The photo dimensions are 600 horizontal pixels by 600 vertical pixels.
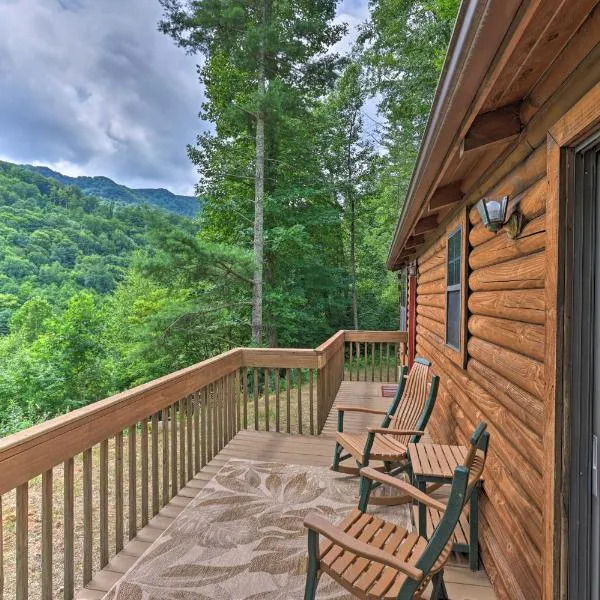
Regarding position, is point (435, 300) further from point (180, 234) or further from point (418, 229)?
point (180, 234)

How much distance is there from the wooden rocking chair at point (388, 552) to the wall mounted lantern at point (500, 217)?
0.96 m

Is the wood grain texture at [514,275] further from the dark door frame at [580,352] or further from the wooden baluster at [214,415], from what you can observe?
the wooden baluster at [214,415]

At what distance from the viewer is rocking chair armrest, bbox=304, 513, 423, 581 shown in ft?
4.88

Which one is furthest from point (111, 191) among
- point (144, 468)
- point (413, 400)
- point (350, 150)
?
point (144, 468)

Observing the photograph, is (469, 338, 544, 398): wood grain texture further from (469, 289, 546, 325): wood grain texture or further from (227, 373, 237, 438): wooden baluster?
(227, 373, 237, 438): wooden baluster

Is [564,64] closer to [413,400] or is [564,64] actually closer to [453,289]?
[453,289]

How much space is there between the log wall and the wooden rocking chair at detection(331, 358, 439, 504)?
0.43m

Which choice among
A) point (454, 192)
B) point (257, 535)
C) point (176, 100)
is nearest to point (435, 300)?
point (454, 192)

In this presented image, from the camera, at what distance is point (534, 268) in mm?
1777

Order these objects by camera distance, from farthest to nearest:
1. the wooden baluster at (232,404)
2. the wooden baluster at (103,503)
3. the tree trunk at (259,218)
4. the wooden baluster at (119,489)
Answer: the tree trunk at (259,218)
the wooden baluster at (232,404)
the wooden baluster at (119,489)
the wooden baluster at (103,503)

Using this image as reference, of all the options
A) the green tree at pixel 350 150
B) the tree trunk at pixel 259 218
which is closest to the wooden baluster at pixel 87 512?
the tree trunk at pixel 259 218

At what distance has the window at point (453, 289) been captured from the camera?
361 centimetres

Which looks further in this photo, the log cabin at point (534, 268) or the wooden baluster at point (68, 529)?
the wooden baluster at point (68, 529)

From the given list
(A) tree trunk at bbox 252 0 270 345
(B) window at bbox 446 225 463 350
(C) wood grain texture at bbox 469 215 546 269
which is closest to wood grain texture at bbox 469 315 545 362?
(C) wood grain texture at bbox 469 215 546 269
